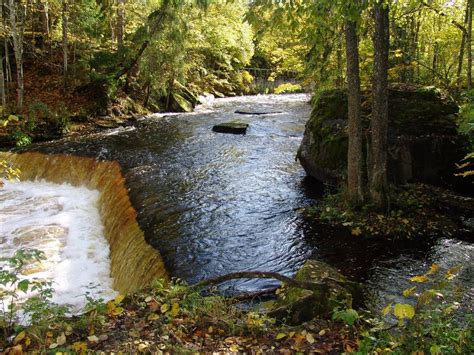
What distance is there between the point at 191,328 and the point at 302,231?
167 inches

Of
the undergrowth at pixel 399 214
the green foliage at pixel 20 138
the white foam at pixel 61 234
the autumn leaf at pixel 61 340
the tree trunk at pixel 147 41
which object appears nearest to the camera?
the autumn leaf at pixel 61 340

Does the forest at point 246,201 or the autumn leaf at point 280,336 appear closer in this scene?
the autumn leaf at point 280,336

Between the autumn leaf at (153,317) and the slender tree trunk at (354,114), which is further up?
the slender tree trunk at (354,114)

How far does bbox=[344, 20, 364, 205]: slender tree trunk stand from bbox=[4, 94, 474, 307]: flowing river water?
978 mm

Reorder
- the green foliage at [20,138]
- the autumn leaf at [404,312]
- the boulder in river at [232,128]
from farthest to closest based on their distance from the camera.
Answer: the boulder in river at [232,128] < the green foliage at [20,138] < the autumn leaf at [404,312]

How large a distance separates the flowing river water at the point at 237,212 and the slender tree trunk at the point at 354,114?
3.21 ft

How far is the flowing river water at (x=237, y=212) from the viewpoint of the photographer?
258 inches

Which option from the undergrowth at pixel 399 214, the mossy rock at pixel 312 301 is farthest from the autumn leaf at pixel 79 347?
the undergrowth at pixel 399 214

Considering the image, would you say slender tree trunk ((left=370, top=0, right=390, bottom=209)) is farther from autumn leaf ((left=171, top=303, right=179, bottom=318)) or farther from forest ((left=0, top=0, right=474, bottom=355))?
autumn leaf ((left=171, top=303, right=179, bottom=318))

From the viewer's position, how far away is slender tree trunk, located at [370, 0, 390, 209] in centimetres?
696

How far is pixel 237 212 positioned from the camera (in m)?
8.85

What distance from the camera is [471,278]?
5.88 m

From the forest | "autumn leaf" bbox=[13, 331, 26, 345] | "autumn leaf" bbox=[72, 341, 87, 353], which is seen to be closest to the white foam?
the forest

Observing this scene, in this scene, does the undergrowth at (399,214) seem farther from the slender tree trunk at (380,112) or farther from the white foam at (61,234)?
the white foam at (61,234)
